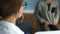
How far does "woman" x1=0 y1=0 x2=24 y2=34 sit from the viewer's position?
0.51m

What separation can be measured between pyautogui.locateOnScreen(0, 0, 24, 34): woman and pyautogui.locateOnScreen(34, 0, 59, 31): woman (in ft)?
3.38

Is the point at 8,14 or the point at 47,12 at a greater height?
the point at 8,14

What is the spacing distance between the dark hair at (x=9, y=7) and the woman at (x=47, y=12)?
1039 millimetres

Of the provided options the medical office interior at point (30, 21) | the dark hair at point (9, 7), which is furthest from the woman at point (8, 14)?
the medical office interior at point (30, 21)

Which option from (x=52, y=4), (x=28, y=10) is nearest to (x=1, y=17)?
(x=28, y=10)

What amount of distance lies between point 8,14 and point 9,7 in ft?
0.09

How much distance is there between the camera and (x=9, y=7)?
20.2 inches

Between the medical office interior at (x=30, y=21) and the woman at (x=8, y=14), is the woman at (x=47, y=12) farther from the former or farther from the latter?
the woman at (x=8, y=14)

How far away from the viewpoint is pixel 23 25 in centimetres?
154

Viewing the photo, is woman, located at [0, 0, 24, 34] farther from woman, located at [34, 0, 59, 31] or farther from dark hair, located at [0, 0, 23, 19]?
woman, located at [34, 0, 59, 31]

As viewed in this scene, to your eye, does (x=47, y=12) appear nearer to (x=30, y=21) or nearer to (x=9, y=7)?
(x=30, y=21)

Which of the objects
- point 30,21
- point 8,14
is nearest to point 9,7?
point 8,14

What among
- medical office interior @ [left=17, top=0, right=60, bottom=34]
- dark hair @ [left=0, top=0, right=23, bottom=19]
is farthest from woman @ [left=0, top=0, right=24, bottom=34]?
medical office interior @ [left=17, top=0, right=60, bottom=34]

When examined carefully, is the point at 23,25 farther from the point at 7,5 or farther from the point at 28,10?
the point at 7,5
